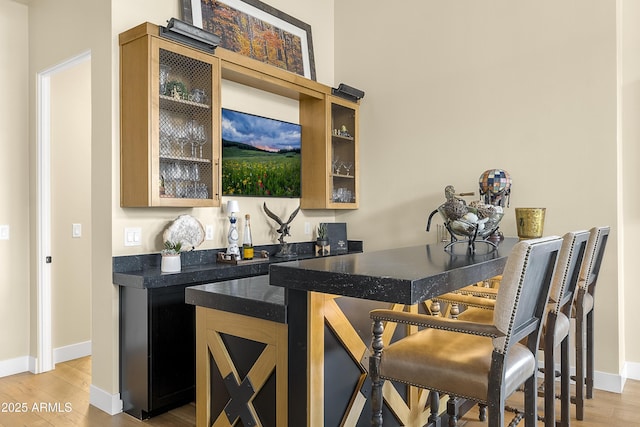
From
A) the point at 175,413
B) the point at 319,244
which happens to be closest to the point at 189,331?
the point at 175,413

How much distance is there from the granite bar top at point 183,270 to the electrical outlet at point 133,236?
0.28 feet

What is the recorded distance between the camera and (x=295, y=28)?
4.36m

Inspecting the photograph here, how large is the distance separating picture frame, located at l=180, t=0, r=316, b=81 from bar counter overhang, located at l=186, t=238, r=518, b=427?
7.52 feet

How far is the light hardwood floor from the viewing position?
2754 mm

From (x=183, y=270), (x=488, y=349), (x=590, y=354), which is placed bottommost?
(x=590, y=354)

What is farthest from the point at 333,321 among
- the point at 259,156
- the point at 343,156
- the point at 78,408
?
the point at 343,156

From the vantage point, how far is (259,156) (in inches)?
157

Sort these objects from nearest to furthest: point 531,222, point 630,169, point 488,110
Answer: point 531,222, point 630,169, point 488,110

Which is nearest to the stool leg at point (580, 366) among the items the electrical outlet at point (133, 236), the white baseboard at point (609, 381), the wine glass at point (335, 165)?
the white baseboard at point (609, 381)

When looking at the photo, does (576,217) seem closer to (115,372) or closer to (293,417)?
(293,417)

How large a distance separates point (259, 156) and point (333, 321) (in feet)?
8.02

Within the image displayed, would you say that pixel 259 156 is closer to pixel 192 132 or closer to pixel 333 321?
pixel 192 132

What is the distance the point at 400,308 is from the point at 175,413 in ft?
5.35

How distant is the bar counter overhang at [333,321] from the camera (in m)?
1.46
